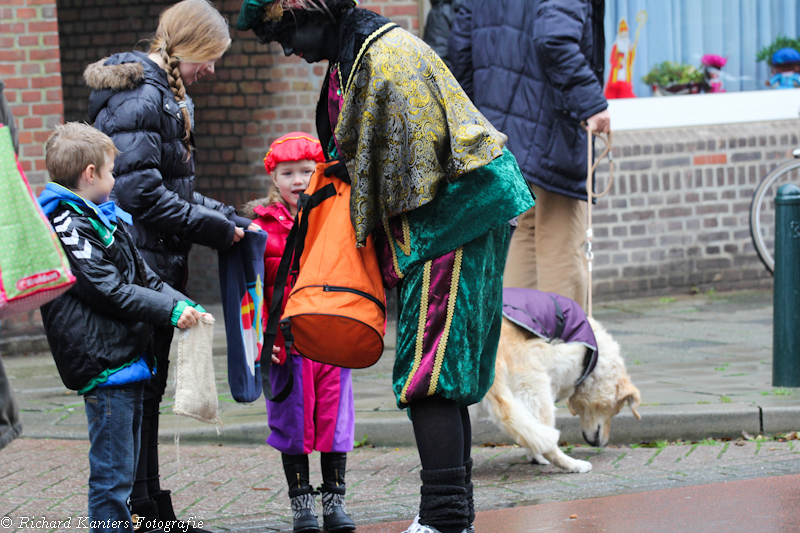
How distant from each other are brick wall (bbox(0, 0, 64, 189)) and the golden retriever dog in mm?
4167

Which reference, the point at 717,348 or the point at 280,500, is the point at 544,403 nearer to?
the point at 280,500

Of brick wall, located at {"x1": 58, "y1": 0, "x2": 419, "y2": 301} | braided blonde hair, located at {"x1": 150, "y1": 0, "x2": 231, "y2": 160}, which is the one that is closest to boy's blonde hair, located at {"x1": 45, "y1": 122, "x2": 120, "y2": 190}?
braided blonde hair, located at {"x1": 150, "y1": 0, "x2": 231, "y2": 160}

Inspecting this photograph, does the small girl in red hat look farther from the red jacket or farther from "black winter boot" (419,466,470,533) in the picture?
"black winter boot" (419,466,470,533)

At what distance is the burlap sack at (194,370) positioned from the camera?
10.7 feet

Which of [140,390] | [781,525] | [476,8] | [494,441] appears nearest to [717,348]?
[494,441]

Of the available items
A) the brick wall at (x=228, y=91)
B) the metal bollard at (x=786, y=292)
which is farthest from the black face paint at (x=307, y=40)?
the brick wall at (x=228, y=91)

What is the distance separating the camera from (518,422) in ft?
14.3

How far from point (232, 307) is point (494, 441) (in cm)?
196

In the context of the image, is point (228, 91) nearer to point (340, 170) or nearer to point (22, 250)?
point (340, 170)

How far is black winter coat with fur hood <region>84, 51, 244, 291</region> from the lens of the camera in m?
3.46

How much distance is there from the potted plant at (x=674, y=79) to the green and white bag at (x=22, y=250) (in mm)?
8004

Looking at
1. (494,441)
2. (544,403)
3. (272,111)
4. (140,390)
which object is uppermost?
(272,111)

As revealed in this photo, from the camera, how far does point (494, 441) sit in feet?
16.8

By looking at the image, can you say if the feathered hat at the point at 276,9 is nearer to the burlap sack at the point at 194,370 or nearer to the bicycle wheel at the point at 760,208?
the burlap sack at the point at 194,370
